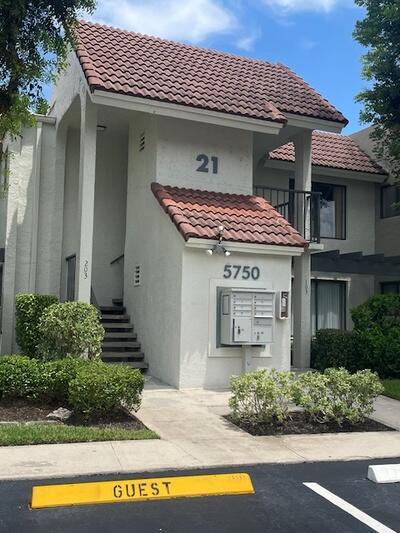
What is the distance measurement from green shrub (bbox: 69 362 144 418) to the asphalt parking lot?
2055mm

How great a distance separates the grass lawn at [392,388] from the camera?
432 inches

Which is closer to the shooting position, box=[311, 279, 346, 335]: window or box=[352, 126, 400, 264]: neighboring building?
box=[311, 279, 346, 335]: window

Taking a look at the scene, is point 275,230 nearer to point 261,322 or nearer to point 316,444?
point 261,322

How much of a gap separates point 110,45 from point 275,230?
18.9 ft

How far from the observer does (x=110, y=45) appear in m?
13.7

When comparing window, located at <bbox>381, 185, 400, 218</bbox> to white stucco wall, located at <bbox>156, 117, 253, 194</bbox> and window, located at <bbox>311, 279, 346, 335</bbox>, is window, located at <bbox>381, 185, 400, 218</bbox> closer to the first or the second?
window, located at <bbox>311, 279, 346, 335</bbox>

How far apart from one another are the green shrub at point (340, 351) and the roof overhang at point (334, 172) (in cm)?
554

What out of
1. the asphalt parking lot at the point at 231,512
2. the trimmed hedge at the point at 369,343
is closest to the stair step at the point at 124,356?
the trimmed hedge at the point at 369,343

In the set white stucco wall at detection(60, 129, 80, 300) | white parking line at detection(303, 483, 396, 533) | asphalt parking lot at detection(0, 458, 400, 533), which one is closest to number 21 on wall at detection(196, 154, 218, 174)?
white stucco wall at detection(60, 129, 80, 300)

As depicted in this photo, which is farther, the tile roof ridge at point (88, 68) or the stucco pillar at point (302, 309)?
the stucco pillar at point (302, 309)

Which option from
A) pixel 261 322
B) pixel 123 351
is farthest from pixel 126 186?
pixel 261 322

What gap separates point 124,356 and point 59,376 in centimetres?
384

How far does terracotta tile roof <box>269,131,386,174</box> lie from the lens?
17281mm

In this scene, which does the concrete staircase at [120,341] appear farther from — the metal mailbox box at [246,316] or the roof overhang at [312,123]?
A: the roof overhang at [312,123]
